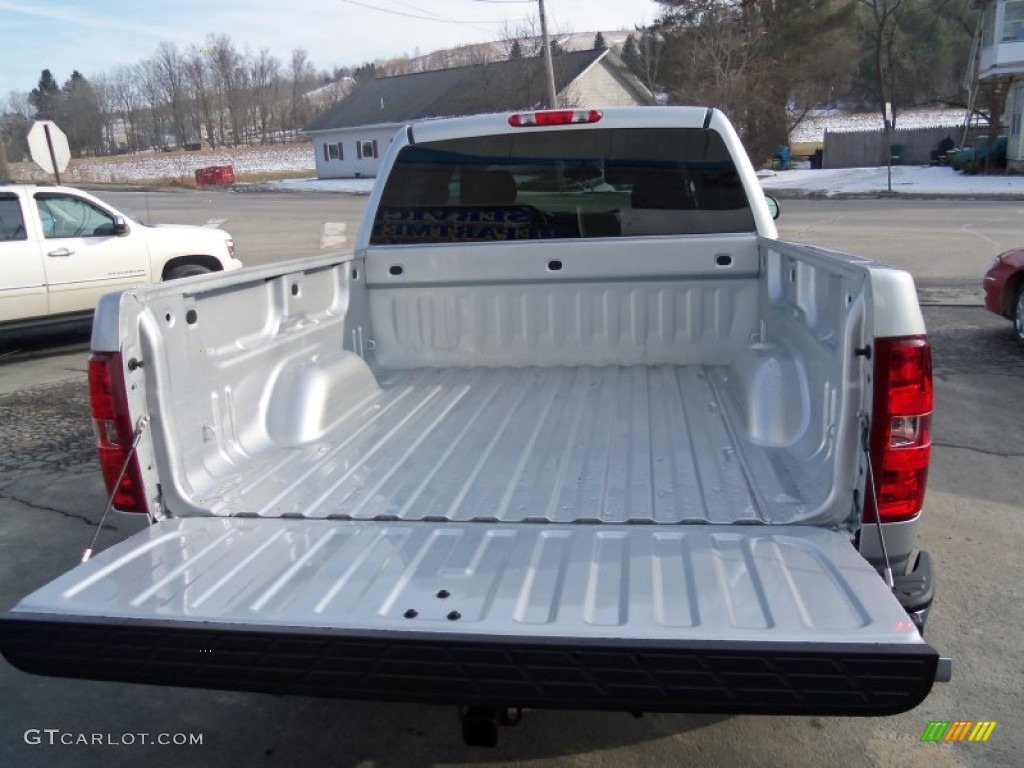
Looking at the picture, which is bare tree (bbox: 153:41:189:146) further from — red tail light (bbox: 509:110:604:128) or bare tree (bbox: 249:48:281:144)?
A: red tail light (bbox: 509:110:604:128)

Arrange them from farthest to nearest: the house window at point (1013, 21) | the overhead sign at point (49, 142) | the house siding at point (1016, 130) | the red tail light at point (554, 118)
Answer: the house window at point (1013, 21) < the house siding at point (1016, 130) < the overhead sign at point (49, 142) < the red tail light at point (554, 118)

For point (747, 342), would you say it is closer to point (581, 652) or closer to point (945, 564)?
point (945, 564)

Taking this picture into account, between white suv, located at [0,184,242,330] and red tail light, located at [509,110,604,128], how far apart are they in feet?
23.0

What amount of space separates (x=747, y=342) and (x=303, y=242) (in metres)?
17.7

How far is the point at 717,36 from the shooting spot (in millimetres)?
43375

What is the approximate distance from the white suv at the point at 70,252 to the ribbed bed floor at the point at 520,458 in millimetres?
6994

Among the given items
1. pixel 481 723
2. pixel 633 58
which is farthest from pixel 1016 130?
pixel 481 723

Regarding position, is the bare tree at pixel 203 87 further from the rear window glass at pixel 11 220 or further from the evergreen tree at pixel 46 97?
the rear window glass at pixel 11 220

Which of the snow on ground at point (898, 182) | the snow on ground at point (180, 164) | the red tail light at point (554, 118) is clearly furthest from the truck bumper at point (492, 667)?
the snow on ground at point (180, 164)

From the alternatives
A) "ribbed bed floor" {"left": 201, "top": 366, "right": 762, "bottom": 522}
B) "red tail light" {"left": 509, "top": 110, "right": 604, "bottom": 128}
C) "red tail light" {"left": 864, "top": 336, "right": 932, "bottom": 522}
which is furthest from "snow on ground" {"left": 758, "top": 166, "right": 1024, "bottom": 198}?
"red tail light" {"left": 864, "top": 336, "right": 932, "bottom": 522}

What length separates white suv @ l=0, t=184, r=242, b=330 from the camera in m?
9.50

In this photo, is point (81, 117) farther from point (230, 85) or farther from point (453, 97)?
point (453, 97)

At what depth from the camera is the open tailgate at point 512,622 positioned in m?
2.01

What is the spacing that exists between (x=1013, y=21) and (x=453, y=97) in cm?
2976
